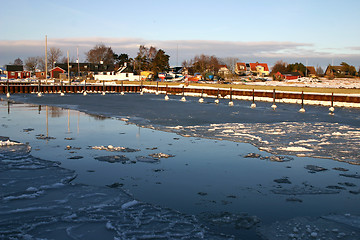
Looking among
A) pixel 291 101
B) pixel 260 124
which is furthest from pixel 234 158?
pixel 291 101

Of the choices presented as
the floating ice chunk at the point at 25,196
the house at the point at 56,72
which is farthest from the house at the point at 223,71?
the floating ice chunk at the point at 25,196

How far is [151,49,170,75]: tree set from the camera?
132375 millimetres

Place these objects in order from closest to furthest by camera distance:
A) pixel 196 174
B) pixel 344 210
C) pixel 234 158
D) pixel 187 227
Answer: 1. pixel 187 227
2. pixel 344 210
3. pixel 196 174
4. pixel 234 158

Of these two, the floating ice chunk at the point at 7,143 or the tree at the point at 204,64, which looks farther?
the tree at the point at 204,64

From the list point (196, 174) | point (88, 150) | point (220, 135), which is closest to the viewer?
point (196, 174)

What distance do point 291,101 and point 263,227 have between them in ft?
124

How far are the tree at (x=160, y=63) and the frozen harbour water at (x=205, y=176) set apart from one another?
4526 inches

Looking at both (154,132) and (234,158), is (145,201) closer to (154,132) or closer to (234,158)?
(234,158)

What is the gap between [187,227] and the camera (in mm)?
6812

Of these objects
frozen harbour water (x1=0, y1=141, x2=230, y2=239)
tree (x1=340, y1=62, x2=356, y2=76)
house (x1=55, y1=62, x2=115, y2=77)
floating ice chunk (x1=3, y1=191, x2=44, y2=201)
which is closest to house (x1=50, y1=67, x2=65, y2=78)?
house (x1=55, y1=62, x2=115, y2=77)

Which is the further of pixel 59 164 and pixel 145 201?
pixel 59 164

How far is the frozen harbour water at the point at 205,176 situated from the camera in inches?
289

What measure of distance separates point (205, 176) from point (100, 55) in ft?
509

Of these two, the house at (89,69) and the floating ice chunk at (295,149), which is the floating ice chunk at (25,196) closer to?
the floating ice chunk at (295,149)
